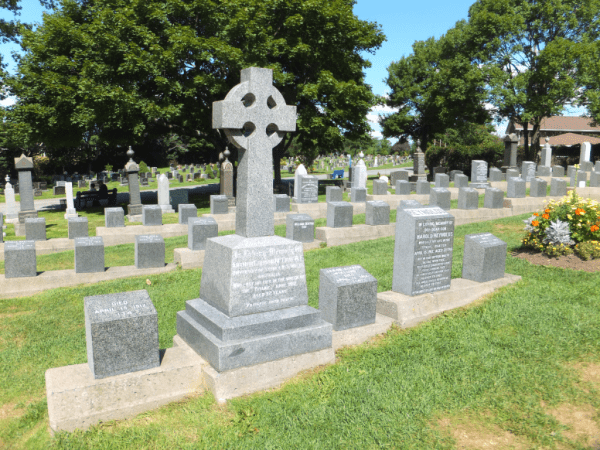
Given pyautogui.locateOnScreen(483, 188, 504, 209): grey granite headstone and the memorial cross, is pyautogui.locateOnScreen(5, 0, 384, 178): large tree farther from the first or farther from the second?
the memorial cross

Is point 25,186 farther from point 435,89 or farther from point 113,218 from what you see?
point 435,89

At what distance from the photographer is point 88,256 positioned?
32.1ft

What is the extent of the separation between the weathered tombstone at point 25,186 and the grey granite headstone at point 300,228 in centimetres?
1131

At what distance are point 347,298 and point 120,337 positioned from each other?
9.04 feet

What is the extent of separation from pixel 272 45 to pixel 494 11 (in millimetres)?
20728

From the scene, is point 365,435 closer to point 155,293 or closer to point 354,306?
point 354,306

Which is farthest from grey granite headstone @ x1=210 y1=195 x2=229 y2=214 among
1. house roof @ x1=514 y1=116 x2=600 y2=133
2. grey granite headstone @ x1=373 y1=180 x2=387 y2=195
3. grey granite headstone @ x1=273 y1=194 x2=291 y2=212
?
house roof @ x1=514 y1=116 x2=600 y2=133

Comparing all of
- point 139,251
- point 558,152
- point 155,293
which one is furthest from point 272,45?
point 558,152

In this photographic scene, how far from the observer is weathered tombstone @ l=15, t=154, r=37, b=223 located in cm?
1777

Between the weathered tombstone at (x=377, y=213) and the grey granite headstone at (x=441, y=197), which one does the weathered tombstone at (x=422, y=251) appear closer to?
the weathered tombstone at (x=377, y=213)

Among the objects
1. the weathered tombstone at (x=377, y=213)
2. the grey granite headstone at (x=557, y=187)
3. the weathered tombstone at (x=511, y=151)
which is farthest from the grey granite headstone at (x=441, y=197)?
A: the weathered tombstone at (x=511, y=151)

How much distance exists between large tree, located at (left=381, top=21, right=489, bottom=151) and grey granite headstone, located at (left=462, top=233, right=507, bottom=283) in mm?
28717

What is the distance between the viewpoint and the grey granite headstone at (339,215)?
13.0 metres

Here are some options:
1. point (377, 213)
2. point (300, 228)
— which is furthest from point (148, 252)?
point (377, 213)
